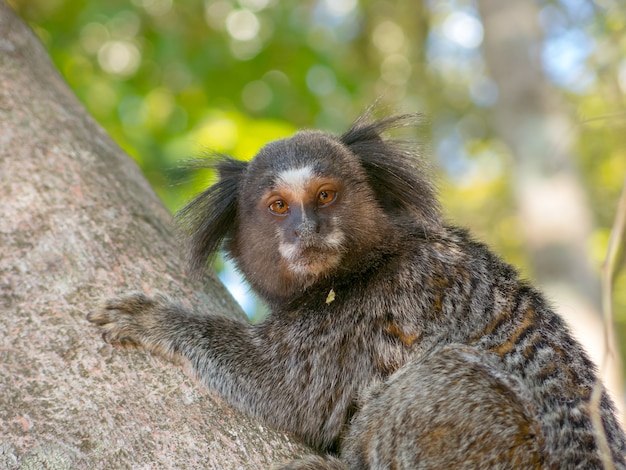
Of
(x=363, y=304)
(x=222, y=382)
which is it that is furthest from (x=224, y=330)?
(x=363, y=304)

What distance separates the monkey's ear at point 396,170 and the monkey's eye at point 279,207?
0.60 metres

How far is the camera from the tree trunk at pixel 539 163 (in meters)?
7.65

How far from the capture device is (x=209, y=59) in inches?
286

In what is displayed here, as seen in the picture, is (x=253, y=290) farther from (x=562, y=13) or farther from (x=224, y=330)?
(x=562, y=13)

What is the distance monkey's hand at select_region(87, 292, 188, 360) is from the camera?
318 centimetres

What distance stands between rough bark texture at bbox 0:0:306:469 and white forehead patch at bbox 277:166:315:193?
74 cm

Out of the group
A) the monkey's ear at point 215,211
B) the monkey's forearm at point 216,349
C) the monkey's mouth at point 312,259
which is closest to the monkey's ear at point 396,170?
the monkey's mouth at point 312,259

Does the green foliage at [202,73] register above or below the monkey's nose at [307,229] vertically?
above

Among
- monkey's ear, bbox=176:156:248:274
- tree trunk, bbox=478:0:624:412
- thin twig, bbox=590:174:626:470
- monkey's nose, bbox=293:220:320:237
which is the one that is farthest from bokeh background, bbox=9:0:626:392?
thin twig, bbox=590:174:626:470

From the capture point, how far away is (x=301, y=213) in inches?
151

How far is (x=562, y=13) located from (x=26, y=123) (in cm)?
877

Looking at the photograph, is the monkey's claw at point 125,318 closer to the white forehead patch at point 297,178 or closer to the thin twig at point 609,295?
the white forehead patch at point 297,178

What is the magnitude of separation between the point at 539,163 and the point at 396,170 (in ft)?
15.1

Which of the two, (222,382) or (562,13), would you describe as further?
(562,13)
